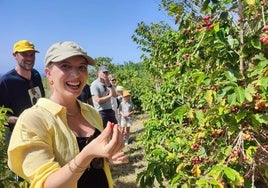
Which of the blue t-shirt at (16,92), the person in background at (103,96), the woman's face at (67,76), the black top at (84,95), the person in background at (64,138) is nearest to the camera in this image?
the person in background at (64,138)

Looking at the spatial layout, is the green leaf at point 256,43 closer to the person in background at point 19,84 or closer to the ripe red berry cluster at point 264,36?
the ripe red berry cluster at point 264,36

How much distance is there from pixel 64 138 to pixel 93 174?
0.84 ft

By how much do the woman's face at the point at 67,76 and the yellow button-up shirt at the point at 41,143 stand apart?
8cm

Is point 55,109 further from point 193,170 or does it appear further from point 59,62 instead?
point 193,170

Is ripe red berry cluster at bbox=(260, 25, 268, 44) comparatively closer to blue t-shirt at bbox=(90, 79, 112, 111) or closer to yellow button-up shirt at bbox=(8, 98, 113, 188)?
yellow button-up shirt at bbox=(8, 98, 113, 188)

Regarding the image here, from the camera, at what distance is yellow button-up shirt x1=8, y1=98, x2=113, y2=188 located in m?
1.44

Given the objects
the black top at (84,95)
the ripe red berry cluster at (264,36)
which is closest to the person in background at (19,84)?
the black top at (84,95)

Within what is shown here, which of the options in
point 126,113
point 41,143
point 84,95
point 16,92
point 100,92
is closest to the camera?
point 41,143

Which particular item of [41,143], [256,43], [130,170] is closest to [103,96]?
[130,170]

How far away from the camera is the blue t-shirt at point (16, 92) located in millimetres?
3566

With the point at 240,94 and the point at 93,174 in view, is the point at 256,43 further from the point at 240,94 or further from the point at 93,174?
the point at 93,174

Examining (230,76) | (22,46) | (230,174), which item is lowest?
(230,174)

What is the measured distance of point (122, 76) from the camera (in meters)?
19.3

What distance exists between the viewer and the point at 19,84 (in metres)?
3.62
